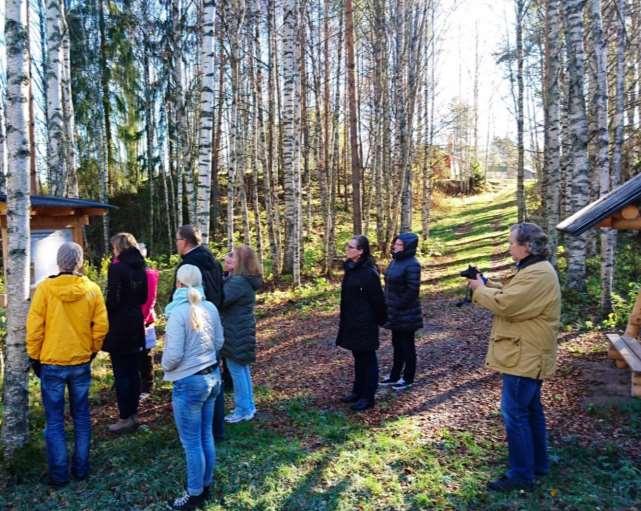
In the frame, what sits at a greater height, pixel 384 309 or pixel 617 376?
pixel 384 309

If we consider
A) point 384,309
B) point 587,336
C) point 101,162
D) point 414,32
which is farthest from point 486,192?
point 384,309

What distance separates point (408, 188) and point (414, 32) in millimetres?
4978

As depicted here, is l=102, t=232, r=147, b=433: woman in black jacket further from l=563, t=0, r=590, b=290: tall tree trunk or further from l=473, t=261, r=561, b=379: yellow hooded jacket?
l=563, t=0, r=590, b=290: tall tree trunk

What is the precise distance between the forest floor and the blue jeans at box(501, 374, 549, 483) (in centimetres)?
19

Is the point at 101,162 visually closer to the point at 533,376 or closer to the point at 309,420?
the point at 309,420

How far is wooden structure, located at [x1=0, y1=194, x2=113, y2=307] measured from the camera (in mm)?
7191

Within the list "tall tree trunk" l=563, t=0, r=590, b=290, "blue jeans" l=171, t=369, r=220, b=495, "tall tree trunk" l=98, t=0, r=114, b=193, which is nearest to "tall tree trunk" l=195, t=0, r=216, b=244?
"blue jeans" l=171, t=369, r=220, b=495

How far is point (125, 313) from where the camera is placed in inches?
184

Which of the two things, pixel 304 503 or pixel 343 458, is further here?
pixel 343 458

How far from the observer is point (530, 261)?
11.6ft

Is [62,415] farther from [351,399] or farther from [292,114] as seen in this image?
[292,114]

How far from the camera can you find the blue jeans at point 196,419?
340 centimetres

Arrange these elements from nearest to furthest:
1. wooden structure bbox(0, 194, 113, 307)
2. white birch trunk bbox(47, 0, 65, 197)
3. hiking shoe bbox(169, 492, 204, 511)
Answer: hiking shoe bbox(169, 492, 204, 511), wooden structure bbox(0, 194, 113, 307), white birch trunk bbox(47, 0, 65, 197)

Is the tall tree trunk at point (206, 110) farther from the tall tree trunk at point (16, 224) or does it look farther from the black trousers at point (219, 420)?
the black trousers at point (219, 420)
